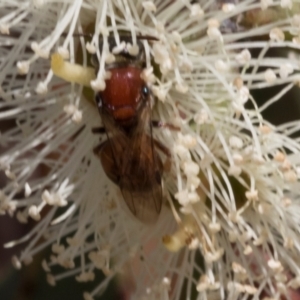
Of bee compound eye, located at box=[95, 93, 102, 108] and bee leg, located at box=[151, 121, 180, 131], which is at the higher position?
bee compound eye, located at box=[95, 93, 102, 108]

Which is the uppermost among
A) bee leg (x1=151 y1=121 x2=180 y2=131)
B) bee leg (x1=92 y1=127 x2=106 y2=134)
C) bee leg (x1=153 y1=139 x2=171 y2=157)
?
bee leg (x1=92 y1=127 x2=106 y2=134)

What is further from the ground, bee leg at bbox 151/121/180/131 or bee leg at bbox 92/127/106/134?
bee leg at bbox 92/127/106/134

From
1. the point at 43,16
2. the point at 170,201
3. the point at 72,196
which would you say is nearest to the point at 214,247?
the point at 170,201

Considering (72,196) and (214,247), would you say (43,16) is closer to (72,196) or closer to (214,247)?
(72,196)

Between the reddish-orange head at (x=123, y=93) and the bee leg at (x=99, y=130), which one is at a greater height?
the reddish-orange head at (x=123, y=93)
